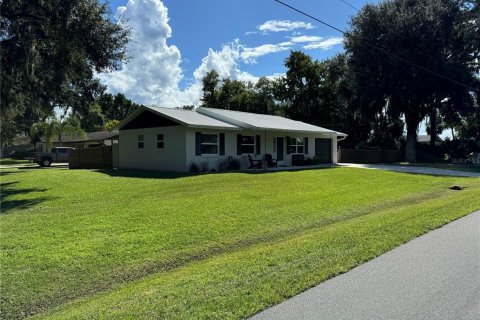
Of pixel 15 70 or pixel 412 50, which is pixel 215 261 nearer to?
pixel 15 70

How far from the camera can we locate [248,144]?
24.2 metres

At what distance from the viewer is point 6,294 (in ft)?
15.9

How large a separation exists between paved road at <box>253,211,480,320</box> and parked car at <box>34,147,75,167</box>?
30.5m

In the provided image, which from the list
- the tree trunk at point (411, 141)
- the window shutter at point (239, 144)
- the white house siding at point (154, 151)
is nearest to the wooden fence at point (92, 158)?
the white house siding at point (154, 151)

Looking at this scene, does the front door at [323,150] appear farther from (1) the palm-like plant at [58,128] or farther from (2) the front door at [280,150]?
(1) the palm-like plant at [58,128]

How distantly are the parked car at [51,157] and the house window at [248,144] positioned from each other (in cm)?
1567

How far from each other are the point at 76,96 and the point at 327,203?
63.9ft

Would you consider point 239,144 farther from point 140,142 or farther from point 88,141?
point 88,141

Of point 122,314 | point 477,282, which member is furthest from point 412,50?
point 122,314

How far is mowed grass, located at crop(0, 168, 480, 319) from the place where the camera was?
448 centimetres

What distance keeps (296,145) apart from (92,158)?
1399 centimetres

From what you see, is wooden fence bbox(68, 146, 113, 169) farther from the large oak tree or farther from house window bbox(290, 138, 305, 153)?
the large oak tree

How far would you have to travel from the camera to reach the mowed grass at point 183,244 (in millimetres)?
4480

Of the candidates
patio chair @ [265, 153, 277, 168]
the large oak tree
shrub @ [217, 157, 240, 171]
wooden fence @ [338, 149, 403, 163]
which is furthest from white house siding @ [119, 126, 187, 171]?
wooden fence @ [338, 149, 403, 163]
